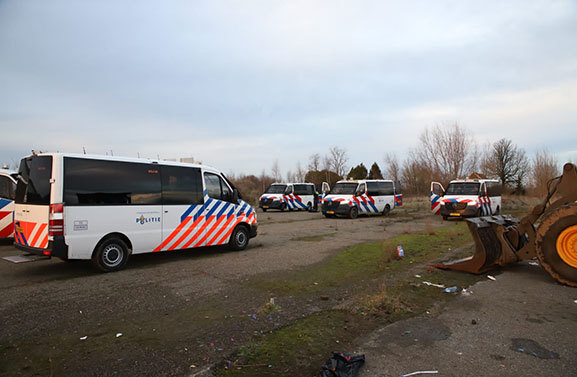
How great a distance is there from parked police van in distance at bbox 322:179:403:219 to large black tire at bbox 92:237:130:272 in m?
14.3

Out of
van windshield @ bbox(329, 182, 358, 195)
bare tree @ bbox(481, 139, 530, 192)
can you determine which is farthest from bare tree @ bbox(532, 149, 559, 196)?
van windshield @ bbox(329, 182, 358, 195)

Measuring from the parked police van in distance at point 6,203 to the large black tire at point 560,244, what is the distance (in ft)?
44.5

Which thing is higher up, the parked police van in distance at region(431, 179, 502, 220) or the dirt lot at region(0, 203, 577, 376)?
the parked police van in distance at region(431, 179, 502, 220)

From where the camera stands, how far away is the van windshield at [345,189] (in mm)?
21056

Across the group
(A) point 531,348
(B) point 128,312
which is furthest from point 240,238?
(A) point 531,348

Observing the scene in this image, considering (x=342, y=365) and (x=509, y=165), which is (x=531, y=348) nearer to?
(x=342, y=365)

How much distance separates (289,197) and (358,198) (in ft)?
24.1

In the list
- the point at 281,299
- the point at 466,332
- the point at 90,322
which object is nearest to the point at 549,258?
the point at 466,332

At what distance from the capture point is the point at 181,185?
8.81 meters

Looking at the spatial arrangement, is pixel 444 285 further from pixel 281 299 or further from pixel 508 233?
pixel 281 299

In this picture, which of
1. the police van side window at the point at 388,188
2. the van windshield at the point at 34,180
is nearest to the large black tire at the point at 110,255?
the van windshield at the point at 34,180

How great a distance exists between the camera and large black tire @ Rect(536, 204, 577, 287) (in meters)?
6.06

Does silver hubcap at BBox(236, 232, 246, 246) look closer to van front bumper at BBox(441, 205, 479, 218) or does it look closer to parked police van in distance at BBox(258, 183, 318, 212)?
van front bumper at BBox(441, 205, 479, 218)

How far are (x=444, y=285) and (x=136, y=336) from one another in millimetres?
4945
